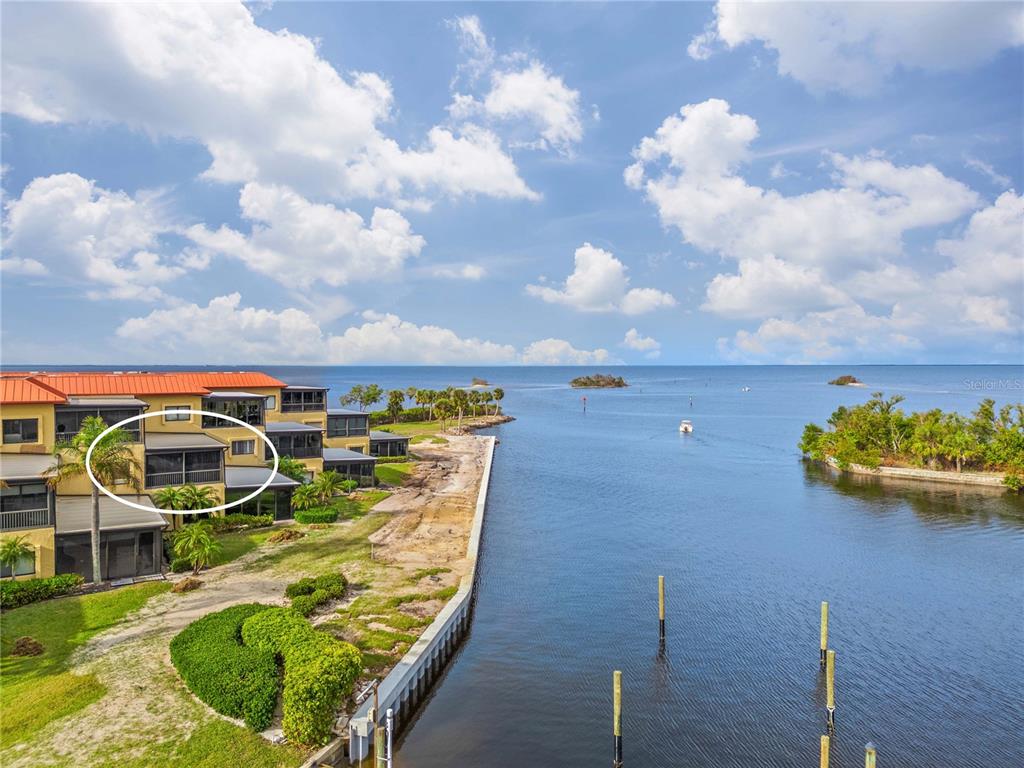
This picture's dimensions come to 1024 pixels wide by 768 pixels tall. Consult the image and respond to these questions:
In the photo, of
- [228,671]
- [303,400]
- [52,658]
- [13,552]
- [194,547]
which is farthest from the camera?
[303,400]

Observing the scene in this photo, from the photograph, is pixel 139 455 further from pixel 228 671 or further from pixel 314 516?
pixel 228 671

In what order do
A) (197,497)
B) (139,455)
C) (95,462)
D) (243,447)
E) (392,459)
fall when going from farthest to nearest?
1. (392,459)
2. (243,447)
3. (197,497)
4. (139,455)
5. (95,462)

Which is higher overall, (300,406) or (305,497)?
(300,406)

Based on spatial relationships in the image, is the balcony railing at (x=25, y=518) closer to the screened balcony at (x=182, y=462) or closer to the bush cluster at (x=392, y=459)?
the screened balcony at (x=182, y=462)

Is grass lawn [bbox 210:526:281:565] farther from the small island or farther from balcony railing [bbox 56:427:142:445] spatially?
the small island

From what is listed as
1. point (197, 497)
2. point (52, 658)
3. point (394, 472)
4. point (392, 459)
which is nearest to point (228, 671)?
point (52, 658)

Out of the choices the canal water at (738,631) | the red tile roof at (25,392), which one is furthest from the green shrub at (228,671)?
the red tile roof at (25,392)
